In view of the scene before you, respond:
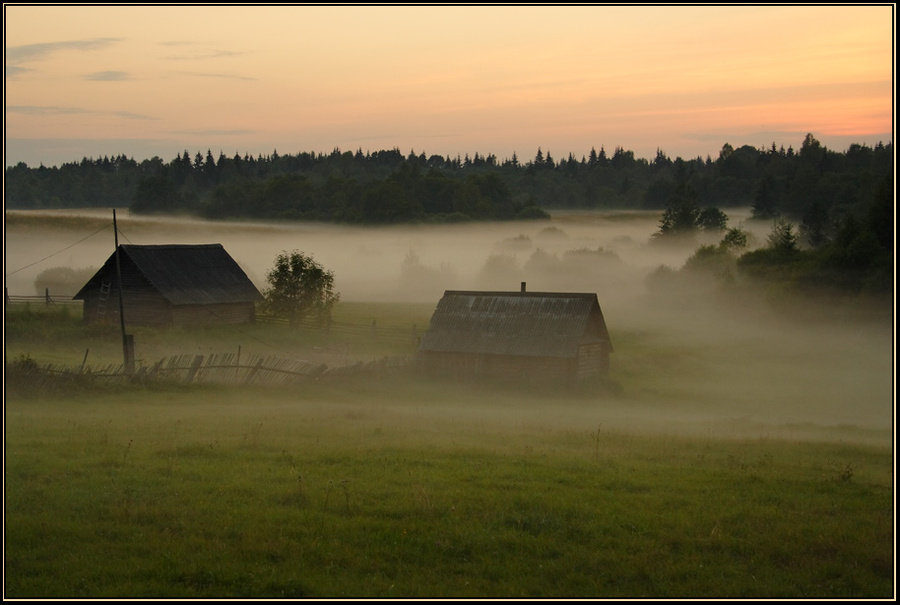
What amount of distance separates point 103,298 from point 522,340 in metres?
25.1

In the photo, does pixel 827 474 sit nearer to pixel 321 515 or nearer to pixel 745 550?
pixel 745 550

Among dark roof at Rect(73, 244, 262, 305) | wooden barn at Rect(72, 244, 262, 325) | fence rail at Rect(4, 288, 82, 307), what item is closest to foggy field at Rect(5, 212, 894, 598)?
wooden barn at Rect(72, 244, 262, 325)

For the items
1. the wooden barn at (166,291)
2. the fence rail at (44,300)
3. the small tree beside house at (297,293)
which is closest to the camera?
the wooden barn at (166,291)

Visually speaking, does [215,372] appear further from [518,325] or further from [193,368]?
[518,325]

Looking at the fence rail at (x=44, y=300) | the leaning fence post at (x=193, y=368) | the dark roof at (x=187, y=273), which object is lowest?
the fence rail at (x=44, y=300)

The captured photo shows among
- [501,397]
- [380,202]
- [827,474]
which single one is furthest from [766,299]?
[380,202]

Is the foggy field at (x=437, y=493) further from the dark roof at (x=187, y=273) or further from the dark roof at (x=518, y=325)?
the dark roof at (x=187, y=273)

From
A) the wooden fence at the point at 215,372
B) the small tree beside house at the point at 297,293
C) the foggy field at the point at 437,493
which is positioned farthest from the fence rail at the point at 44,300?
the wooden fence at the point at 215,372

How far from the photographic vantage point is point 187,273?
2249 inches

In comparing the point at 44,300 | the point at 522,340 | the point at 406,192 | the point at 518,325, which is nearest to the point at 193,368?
the point at 522,340

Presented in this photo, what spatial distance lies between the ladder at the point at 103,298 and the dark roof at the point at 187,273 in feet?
1.72

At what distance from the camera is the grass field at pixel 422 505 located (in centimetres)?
1224

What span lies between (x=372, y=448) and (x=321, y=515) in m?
5.65

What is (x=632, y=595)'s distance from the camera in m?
12.0
